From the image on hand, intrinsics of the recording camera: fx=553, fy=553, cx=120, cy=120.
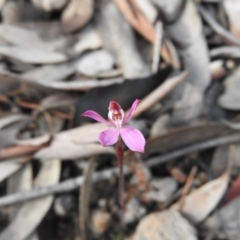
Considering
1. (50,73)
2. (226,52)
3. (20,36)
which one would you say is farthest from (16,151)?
(226,52)

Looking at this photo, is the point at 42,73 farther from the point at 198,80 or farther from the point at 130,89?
the point at 198,80

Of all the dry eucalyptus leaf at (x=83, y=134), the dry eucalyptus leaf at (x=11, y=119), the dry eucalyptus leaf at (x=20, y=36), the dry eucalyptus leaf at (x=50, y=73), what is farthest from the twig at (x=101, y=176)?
the dry eucalyptus leaf at (x=20, y=36)

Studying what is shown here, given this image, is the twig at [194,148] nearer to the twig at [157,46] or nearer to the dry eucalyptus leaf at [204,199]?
the dry eucalyptus leaf at [204,199]

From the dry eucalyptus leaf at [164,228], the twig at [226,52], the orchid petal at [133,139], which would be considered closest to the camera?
the orchid petal at [133,139]

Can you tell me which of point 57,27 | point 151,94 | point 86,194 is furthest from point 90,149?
point 57,27

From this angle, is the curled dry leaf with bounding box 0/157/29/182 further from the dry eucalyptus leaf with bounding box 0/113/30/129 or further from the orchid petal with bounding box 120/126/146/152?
the orchid petal with bounding box 120/126/146/152

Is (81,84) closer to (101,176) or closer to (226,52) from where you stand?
(101,176)
